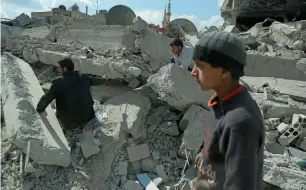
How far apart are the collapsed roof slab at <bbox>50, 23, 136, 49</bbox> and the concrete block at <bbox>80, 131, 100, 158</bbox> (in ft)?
14.7

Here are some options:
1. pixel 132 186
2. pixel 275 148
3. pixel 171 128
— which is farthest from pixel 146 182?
pixel 275 148

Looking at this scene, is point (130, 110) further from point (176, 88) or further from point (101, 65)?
point (101, 65)

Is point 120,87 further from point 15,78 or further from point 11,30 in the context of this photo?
point 11,30

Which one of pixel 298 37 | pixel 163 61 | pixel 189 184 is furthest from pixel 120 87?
pixel 298 37

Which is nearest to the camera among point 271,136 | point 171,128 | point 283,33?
point 271,136

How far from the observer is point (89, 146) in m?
4.28

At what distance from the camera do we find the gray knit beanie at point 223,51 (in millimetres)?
1334

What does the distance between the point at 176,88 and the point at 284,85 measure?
9.07 ft

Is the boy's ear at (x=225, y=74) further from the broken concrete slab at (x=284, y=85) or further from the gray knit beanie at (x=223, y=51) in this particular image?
the broken concrete slab at (x=284, y=85)

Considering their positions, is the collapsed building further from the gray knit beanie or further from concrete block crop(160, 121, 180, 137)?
the gray knit beanie

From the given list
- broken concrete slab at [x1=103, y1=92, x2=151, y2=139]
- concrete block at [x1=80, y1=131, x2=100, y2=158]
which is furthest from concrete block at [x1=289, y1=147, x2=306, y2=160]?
concrete block at [x1=80, y1=131, x2=100, y2=158]

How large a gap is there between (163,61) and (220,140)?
16.0ft

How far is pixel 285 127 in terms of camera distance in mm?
4648

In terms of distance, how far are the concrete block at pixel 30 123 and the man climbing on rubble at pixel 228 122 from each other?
264 cm
